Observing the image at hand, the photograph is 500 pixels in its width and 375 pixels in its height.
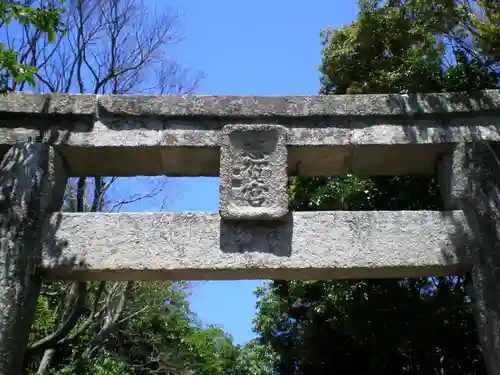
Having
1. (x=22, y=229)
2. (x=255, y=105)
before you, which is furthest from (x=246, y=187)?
(x=22, y=229)

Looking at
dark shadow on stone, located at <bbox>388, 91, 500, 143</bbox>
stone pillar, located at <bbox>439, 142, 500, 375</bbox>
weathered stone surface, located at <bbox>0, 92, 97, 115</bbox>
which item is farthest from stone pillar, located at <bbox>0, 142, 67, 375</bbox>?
stone pillar, located at <bbox>439, 142, 500, 375</bbox>

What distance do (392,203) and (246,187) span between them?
335 cm

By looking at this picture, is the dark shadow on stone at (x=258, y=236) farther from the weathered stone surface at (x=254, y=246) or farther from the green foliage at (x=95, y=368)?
the green foliage at (x=95, y=368)

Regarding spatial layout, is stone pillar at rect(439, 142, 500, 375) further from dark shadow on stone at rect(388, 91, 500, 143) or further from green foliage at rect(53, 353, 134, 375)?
green foliage at rect(53, 353, 134, 375)

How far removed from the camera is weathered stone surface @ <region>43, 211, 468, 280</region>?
13.5 ft

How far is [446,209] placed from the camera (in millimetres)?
4594

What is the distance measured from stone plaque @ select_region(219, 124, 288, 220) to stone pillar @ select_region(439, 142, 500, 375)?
4.43 feet

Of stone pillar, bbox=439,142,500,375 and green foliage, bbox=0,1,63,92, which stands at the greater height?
green foliage, bbox=0,1,63,92

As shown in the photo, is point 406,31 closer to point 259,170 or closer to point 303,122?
point 303,122

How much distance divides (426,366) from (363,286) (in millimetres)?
1367

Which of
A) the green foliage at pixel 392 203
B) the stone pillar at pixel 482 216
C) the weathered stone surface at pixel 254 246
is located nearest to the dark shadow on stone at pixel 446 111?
the stone pillar at pixel 482 216

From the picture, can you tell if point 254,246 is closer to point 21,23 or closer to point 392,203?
point 21,23

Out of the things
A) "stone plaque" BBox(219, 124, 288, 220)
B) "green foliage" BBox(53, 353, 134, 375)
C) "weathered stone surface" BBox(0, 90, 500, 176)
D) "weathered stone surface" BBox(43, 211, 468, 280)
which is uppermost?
"weathered stone surface" BBox(0, 90, 500, 176)

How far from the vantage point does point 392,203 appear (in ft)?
23.5
